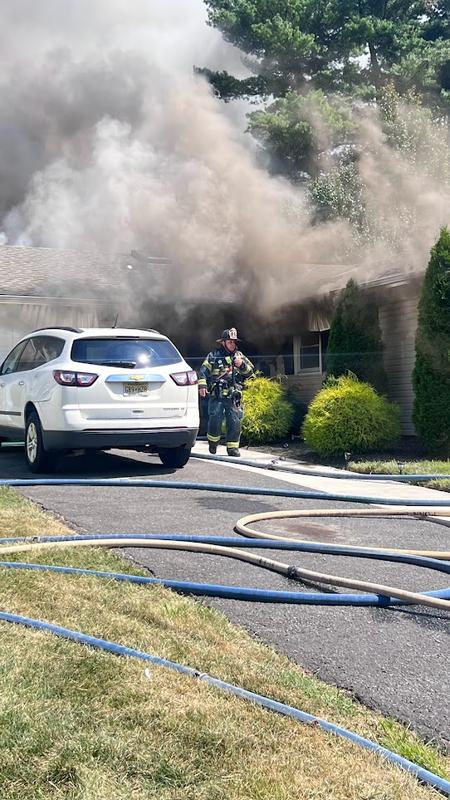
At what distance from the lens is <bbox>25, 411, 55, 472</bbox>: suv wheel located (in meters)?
8.22

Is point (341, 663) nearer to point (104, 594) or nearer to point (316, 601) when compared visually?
point (316, 601)

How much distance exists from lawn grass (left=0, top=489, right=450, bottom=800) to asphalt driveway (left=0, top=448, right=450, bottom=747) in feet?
0.54

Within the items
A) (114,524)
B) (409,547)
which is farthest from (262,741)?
(114,524)

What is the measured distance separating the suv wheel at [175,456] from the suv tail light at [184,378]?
0.83 metres

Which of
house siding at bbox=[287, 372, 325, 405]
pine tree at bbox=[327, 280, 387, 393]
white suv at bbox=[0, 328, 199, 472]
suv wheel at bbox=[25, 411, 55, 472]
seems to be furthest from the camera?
house siding at bbox=[287, 372, 325, 405]

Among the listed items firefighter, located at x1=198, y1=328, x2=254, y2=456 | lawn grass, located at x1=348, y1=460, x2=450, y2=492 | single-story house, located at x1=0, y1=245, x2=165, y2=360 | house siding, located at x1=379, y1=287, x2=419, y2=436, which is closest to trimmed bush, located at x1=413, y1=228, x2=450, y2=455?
lawn grass, located at x1=348, y1=460, x2=450, y2=492

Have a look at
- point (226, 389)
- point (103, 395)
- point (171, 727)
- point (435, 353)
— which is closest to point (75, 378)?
point (103, 395)

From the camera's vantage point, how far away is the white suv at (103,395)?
312 inches

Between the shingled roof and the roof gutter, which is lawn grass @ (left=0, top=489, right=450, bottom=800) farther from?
the shingled roof

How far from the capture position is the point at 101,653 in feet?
10.00

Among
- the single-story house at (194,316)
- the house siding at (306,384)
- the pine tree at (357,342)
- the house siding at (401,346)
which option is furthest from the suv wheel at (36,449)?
the house siding at (306,384)

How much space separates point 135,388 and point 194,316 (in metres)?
6.60

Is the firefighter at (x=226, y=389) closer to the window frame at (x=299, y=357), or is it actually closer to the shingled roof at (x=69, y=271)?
the shingled roof at (x=69, y=271)

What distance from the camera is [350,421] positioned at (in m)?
10.5
